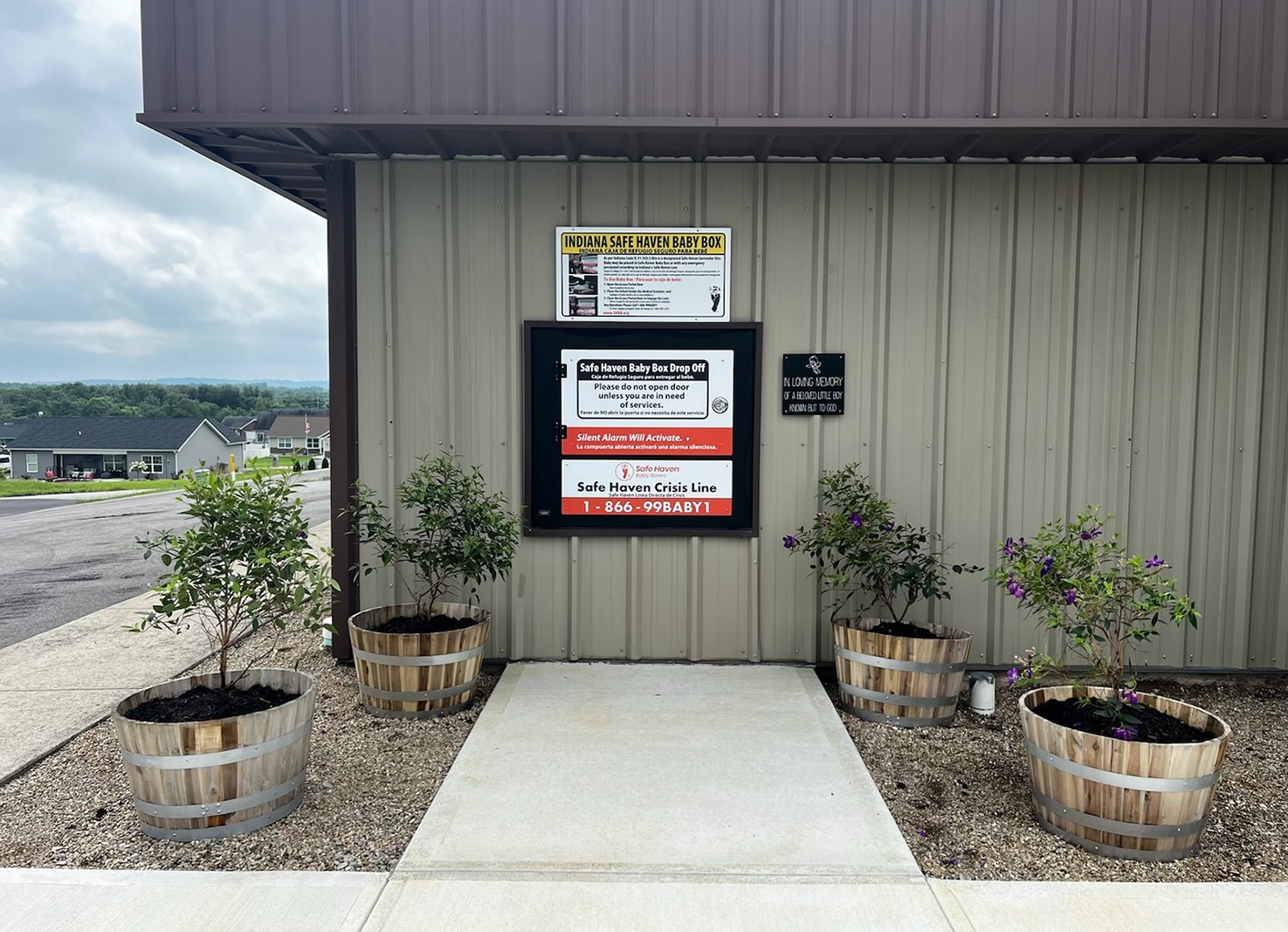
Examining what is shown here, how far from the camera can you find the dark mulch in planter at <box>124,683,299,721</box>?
3.14m

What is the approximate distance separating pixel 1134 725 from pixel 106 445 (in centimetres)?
9243

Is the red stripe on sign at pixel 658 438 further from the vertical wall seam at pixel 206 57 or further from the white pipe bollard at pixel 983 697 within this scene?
the vertical wall seam at pixel 206 57

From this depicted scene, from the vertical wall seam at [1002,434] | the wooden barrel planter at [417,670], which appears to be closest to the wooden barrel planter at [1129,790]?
the vertical wall seam at [1002,434]

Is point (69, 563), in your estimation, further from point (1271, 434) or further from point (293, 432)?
point (293, 432)

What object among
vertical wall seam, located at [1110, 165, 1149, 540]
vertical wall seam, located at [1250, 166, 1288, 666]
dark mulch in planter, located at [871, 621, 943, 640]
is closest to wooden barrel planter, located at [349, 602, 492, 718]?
dark mulch in planter, located at [871, 621, 943, 640]

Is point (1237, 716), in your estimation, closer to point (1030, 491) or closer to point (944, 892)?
point (1030, 491)

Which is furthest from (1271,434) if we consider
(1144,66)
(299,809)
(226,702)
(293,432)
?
(293,432)

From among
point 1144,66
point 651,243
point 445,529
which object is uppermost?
point 1144,66

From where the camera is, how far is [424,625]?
4.45 meters

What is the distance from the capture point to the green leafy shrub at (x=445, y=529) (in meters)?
4.27

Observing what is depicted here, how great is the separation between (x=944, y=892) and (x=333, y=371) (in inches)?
167

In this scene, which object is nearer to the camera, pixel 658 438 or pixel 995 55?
pixel 995 55

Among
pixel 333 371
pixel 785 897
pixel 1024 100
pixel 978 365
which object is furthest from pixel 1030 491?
pixel 333 371

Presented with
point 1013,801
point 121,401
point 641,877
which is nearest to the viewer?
point 641,877
